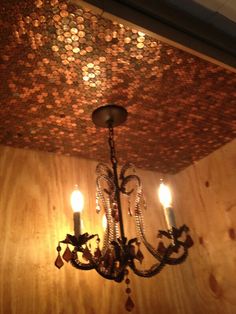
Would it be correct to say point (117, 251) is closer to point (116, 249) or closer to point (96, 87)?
point (116, 249)

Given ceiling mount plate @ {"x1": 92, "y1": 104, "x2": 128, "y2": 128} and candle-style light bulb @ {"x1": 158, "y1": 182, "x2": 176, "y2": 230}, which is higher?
ceiling mount plate @ {"x1": 92, "y1": 104, "x2": 128, "y2": 128}

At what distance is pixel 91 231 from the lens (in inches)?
65.7

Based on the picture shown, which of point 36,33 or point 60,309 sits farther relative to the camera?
point 60,309

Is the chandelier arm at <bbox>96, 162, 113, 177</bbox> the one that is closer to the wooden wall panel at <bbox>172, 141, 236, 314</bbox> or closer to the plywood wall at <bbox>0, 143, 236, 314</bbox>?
the plywood wall at <bbox>0, 143, 236, 314</bbox>

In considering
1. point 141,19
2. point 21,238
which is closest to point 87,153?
point 21,238

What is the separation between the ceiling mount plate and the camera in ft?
4.69

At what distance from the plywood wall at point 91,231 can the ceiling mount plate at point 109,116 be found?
42 centimetres

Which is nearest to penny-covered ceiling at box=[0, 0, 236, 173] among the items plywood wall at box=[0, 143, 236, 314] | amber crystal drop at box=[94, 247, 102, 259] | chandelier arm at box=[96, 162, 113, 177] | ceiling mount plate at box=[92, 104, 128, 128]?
ceiling mount plate at box=[92, 104, 128, 128]

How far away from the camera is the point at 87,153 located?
1812mm

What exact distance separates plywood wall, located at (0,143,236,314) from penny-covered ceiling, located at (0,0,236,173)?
15 centimetres

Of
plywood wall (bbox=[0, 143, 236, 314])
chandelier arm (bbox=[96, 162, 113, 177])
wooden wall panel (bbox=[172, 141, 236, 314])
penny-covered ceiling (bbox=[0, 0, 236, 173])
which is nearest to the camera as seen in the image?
penny-covered ceiling (bbox=[0, 0, 236, 173])

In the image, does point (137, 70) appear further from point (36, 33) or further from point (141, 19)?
Answer: point (36, 33)

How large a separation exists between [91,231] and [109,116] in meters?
0.63

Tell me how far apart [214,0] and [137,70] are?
0.36 m
